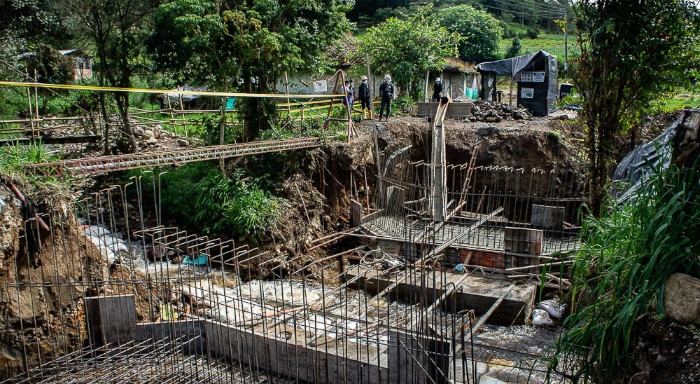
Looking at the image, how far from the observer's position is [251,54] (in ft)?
36.5

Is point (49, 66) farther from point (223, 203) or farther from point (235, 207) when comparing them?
point (235, 207)

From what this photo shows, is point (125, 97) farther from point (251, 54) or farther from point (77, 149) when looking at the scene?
point (251, 54)

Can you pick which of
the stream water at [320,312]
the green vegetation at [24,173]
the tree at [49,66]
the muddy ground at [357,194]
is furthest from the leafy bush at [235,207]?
the tree at [49,66]

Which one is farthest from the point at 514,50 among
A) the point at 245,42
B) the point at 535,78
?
the point at 245,42

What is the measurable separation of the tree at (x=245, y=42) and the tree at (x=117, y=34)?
795mm

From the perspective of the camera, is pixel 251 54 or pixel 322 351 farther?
pixel 251 54

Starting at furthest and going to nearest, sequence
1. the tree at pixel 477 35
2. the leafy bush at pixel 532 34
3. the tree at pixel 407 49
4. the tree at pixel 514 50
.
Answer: the leafy bush at pixel 532 34
the tree at pixel 514 50
the tree at pixel 477 35
the tree at pixel 407 49

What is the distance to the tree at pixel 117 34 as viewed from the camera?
11.5m

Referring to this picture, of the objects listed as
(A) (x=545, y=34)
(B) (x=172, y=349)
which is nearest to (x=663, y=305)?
(B) (x=172, y=349)

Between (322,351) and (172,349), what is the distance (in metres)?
1.63

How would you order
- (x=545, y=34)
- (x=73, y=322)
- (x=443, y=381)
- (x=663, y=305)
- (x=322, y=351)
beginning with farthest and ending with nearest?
(x=545, y=34)
(x=73, y=322)
(x=322, y=351)
(x=443, y=381)
(x=663, y=305)

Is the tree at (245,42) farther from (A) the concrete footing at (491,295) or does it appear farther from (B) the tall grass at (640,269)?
(B) the tall grass at (640,269)

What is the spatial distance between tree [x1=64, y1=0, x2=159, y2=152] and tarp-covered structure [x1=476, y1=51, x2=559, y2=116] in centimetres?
1153

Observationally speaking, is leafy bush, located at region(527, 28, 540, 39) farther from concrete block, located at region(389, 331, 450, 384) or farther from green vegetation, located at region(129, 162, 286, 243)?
concrete block, located at region(389, 331, 450, 384)
